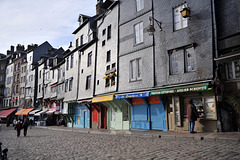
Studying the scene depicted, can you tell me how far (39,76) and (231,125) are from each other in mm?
37338

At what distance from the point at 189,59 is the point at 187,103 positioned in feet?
8.51

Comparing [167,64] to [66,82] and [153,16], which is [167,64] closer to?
[153,16]

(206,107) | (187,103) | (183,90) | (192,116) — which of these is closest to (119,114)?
(187,103)

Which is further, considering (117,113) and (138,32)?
(117,113)

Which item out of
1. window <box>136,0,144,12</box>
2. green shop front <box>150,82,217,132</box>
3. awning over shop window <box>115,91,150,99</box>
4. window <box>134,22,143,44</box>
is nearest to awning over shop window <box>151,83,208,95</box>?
green shop front <box>150,82,217,132</box>

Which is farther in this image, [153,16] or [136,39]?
[136,39]

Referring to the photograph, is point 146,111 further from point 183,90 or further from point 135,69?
point 183,90

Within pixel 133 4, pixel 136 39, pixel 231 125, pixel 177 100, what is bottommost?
pixel 231 125

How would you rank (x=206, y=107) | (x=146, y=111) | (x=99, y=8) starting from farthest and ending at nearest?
(x=99, y=8), (x=146, y=111), (x=206, y=107)

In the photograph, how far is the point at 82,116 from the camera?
81.3 ft

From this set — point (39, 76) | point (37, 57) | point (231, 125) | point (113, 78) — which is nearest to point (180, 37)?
point (231, 125)

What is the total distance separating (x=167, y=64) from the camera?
44.2ft

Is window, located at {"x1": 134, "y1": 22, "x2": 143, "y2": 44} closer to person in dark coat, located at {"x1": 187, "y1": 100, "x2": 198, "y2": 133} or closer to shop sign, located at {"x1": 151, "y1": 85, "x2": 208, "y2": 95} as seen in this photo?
shop sign, located at {"x1": 151, "y1": 85, "x2": 208, "y2": 95}

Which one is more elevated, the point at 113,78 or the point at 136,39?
the point at 136,39
